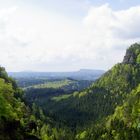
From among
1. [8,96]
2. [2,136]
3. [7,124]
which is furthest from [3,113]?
[8,96]

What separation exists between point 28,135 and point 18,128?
399 cm


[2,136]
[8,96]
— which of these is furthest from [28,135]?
[8,96]

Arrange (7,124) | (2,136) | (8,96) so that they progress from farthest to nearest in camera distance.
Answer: (8,96) < (7,124) < (2,136)

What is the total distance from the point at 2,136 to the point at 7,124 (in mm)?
7850

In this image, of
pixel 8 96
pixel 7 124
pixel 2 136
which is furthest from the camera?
pixel 8 96

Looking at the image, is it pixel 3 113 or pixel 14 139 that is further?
pixel 3 113

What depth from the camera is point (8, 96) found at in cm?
16925

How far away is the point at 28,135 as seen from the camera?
4481 inches

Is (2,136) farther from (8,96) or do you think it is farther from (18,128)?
(8,96)

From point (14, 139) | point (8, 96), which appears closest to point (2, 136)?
point (14, 139)

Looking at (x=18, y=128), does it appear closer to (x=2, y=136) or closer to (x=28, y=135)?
(x=28, y=135)

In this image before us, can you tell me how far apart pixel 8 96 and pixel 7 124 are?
61818 mm

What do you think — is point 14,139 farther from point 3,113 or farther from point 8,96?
point 8,96

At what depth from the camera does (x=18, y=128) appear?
111500 mm
